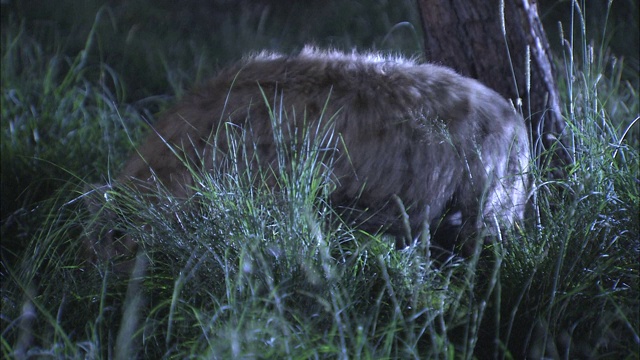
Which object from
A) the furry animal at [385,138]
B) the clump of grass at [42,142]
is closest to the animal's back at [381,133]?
the furry animal at [385,138]

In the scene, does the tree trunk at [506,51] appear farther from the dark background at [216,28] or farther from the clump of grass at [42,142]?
the dark background at [216,28]

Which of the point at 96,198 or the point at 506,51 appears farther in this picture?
the point at 506,51

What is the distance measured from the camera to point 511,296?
6.95ft

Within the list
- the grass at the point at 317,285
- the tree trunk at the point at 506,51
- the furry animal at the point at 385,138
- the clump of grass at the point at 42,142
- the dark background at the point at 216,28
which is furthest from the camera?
the dark background at the point at 216,28

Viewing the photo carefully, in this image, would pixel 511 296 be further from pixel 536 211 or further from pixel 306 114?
pixel 306 114

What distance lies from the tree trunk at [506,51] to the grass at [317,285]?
415mm

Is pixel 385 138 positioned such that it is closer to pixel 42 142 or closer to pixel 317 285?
pixel 317 285

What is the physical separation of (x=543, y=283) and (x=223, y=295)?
2.46 ft

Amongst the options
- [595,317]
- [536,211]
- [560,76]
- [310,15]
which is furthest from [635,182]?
[310,15]

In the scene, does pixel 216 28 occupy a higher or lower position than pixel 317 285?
lower

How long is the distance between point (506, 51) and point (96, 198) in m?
1.39

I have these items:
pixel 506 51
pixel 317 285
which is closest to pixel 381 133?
pixel 317 285

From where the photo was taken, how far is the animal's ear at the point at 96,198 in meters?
2.39

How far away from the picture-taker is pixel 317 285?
197 centimetres
